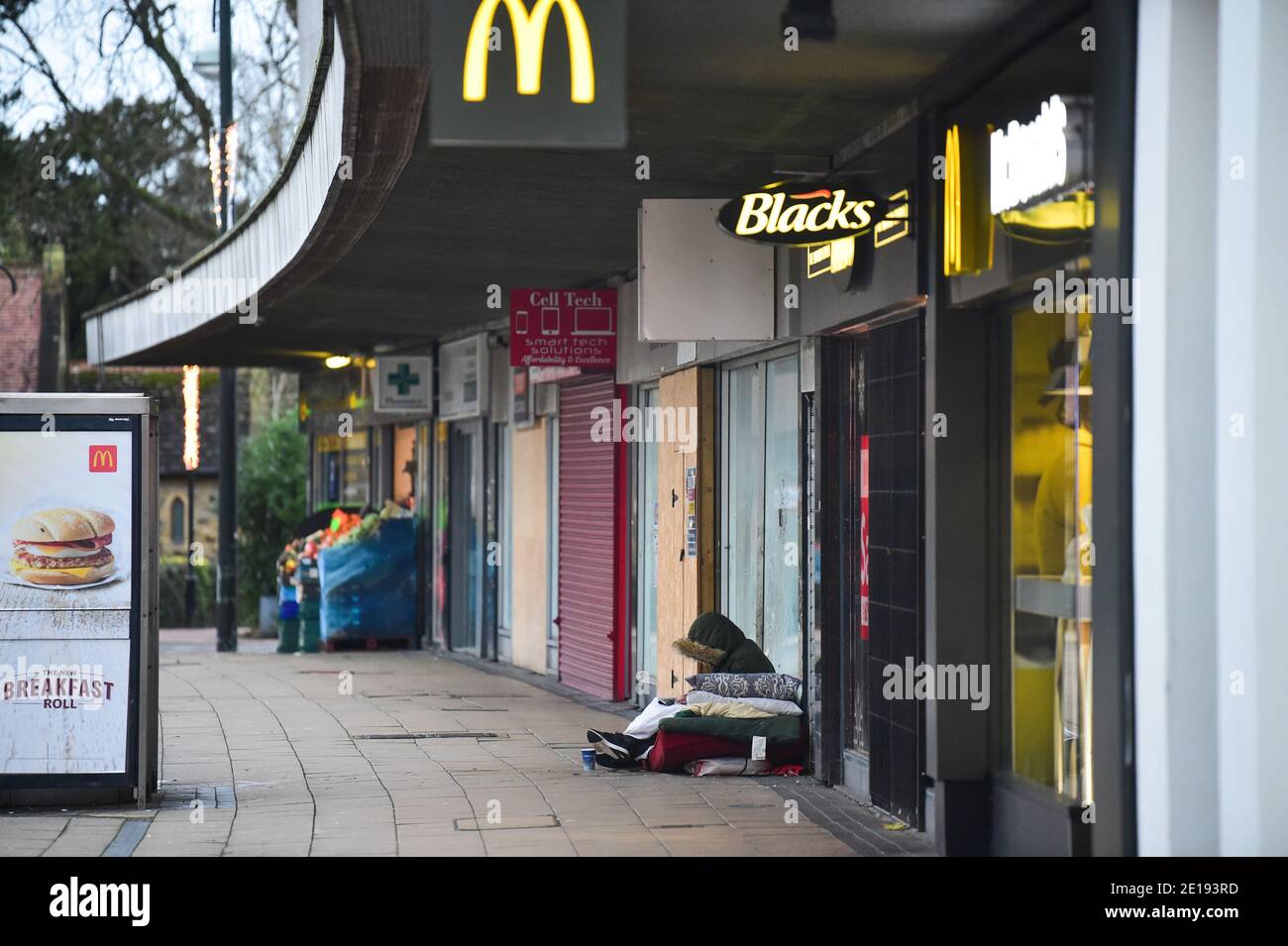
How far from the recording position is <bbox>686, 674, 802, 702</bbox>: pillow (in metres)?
11.0

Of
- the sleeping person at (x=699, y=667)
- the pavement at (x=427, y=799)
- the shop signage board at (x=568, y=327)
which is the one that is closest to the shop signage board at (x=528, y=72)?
the pavement at (x=427, y=799)

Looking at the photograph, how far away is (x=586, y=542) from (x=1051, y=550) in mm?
8902

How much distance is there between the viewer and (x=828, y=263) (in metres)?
10.2

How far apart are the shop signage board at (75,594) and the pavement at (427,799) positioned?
1.00ft

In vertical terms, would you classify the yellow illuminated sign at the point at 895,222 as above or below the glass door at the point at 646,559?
above

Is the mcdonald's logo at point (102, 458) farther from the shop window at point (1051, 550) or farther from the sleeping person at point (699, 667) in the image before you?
the shop window at point (1051, 550)

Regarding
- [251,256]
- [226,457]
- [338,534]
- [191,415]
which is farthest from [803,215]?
[191,415]

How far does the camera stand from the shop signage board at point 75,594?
9.43 meters

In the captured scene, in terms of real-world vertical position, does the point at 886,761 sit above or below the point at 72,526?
below

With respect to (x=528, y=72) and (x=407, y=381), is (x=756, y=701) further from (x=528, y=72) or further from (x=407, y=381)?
(x=407, y=381)

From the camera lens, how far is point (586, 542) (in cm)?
1655

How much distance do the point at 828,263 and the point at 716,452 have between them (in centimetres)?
311
